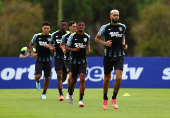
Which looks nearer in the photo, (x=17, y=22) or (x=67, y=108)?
(x=67, y=108)

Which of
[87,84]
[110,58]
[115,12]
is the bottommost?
[87,84]

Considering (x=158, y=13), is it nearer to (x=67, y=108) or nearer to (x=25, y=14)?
(x=25, y=14)

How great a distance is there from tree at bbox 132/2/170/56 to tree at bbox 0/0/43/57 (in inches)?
431

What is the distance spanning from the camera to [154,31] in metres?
54.3

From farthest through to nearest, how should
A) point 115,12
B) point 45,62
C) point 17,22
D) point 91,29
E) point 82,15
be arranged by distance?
point 91,29
point 82,15
point 17,22
point 45,62
point 115,12

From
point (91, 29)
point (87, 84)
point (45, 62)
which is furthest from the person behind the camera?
point (91, 29)

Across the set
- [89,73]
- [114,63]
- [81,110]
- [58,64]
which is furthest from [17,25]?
[81,110]

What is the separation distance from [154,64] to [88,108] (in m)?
10.7

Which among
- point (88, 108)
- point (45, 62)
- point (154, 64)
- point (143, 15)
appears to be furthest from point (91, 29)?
point (88, 108)

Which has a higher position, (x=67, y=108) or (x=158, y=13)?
(x=158, y=13)

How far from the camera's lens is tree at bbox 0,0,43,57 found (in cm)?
5175

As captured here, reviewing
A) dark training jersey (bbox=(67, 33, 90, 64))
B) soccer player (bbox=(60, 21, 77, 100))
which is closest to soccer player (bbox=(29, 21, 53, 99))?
soccer player (bbox=(60, 21, 77, 100))

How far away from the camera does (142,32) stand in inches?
2194

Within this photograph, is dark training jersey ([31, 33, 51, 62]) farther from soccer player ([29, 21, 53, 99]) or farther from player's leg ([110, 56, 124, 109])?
player's leg ([110, 56, 124, 109])
